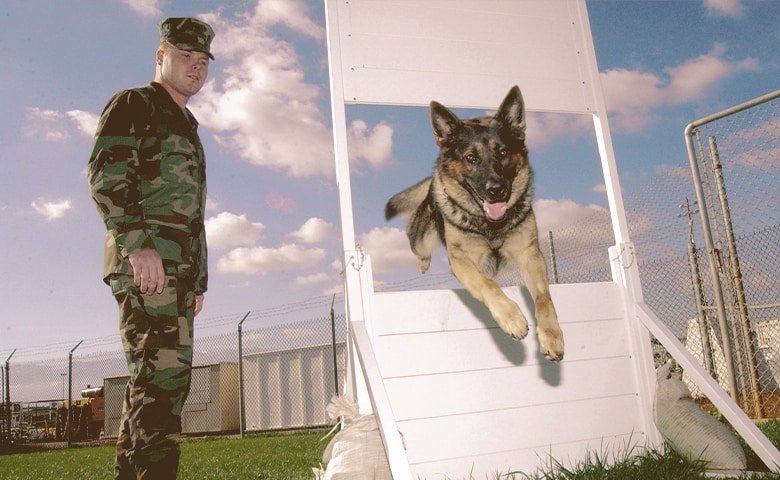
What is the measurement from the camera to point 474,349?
2869mm

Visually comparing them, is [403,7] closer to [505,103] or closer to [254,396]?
[505,103]

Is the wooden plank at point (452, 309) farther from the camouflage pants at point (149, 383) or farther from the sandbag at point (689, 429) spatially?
the camouflage pants at point (149, 383)

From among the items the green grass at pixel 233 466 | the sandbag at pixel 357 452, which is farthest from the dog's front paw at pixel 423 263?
the green grass at pixel 233 466

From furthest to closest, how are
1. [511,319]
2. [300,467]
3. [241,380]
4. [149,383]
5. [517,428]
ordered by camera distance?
[241,380] → [300,467] → [517,428] → [511,319] → [149,383]

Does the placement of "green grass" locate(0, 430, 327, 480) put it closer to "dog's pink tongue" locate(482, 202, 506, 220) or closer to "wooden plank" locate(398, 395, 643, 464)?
"wooden plank" locate(398, 395, 643, 464)

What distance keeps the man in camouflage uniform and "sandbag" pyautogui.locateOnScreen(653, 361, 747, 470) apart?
2571 millimetres

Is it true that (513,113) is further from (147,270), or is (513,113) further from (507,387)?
(147,270)

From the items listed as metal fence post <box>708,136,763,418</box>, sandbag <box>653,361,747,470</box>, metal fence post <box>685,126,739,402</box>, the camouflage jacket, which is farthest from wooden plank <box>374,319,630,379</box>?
metal fence post <box>708,136,763,418</box>

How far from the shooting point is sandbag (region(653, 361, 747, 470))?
282cm

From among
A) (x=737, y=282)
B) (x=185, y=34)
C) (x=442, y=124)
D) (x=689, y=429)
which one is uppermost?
(x=185, y=34)

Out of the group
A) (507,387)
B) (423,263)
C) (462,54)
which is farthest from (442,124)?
(507,387)

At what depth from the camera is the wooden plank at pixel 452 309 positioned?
9.02 ft

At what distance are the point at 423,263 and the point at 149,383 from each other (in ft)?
6.12

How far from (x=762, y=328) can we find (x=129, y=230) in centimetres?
630
